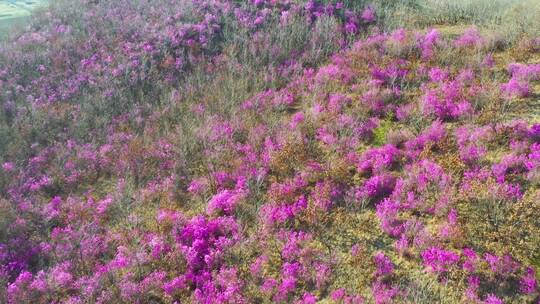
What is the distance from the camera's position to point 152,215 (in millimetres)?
9242

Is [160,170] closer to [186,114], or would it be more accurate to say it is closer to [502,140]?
[186,114]

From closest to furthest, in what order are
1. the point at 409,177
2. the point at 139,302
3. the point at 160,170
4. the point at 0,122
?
1. the point at 139,302
2. the point at 409,177
3. the point at 160,170
4. the point at 0,122

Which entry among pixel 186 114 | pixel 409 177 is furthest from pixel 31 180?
pixel 409 177

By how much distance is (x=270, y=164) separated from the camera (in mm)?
9812

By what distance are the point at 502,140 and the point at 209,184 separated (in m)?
6.19

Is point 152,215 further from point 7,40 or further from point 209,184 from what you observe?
point 7,40

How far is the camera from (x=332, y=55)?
1441 cm

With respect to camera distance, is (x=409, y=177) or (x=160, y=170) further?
(x=160, y=170)

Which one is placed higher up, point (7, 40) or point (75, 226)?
point (7, 40)

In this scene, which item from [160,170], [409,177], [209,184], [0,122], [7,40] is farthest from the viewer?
[7,40]

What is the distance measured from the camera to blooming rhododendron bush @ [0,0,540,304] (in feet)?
24.2

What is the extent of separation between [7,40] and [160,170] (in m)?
10.4

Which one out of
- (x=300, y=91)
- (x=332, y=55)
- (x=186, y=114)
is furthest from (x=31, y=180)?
(x=332, y=55)

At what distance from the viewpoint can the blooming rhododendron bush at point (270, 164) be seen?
291 inches
